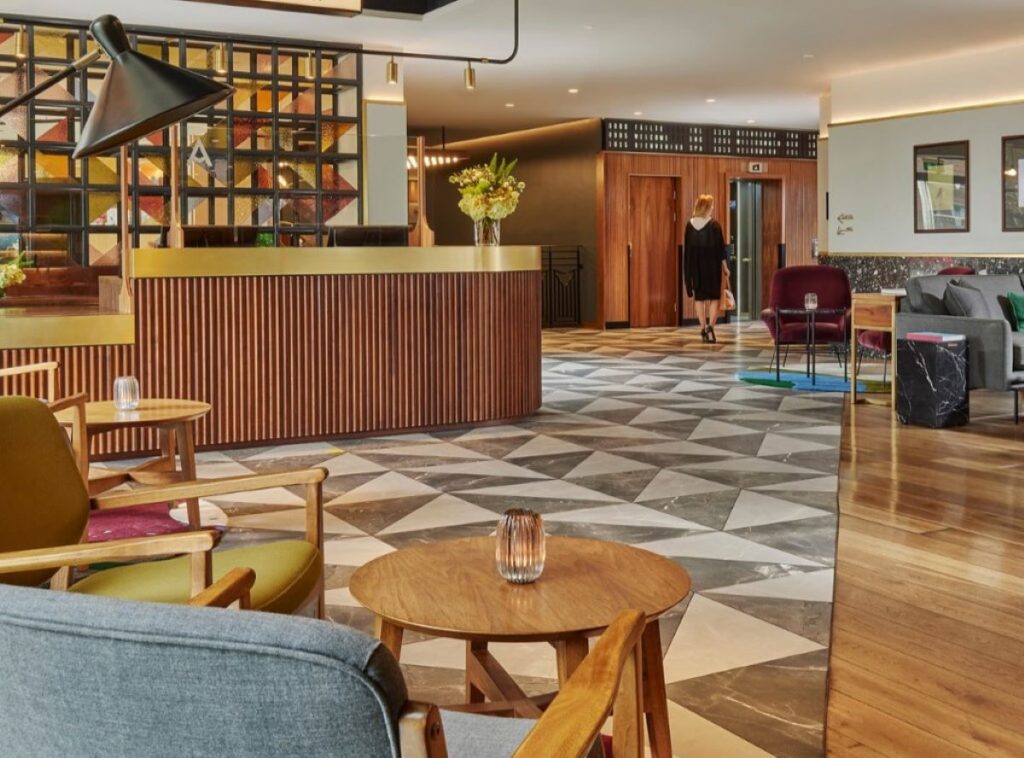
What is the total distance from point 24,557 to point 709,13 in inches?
319

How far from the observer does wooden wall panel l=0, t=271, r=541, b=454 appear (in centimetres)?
645

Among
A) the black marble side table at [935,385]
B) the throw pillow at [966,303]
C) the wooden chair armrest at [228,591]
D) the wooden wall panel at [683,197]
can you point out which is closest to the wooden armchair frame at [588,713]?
the wooden chair armrest at [228,591]

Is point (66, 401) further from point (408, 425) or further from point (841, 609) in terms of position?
point (408, 425)

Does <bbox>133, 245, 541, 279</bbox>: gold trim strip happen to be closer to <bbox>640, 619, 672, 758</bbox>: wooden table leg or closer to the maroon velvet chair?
the maroon velvet chair

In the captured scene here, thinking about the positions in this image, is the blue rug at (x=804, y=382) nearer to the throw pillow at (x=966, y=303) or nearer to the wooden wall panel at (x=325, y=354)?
the throw pillow at (x=966, y=303)

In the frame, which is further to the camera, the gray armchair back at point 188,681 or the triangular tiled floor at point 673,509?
the triangular tiled floor at point 673,509

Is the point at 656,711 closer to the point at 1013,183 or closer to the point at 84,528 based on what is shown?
the point at 84,528

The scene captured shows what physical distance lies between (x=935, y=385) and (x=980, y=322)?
58cm

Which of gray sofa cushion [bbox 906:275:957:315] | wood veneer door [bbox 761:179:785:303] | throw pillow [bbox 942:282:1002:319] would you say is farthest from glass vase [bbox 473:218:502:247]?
wood veneer door [bbox 761:179:785:303]

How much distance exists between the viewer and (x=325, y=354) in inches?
275

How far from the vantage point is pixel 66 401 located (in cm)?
388

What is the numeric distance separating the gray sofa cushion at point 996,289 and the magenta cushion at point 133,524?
581 cm

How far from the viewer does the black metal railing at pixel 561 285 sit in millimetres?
16859

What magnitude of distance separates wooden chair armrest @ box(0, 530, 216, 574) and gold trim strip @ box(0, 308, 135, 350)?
416 cm
